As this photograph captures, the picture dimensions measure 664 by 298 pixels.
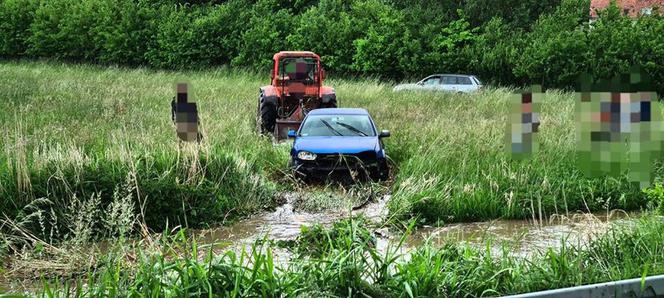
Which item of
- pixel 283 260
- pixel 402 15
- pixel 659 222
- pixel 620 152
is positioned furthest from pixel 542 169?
pixel 402 15

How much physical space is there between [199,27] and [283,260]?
3445cm

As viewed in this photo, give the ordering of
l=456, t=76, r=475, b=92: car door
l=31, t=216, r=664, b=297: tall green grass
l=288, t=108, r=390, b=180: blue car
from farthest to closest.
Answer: l=456, t=76, r=475, b=92: car door < l=288, t=108, r=390, b=180: blue car < l=31, t=216, r=664, b=297: tall green grass

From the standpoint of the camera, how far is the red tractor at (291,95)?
1540 centimetres

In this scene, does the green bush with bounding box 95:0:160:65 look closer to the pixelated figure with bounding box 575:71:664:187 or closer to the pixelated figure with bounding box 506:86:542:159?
the pixelated figure with bounding box 506:86:542:159

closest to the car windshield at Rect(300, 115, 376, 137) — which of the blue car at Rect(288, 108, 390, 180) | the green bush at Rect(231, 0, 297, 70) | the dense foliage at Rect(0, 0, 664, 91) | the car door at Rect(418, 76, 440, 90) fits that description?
the blue car at Rect(288, 108, 390, 180)

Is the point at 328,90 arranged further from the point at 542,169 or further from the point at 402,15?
the point at 402,15

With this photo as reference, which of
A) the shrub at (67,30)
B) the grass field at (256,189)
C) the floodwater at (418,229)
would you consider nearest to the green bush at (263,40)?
the shrub at (67,30)

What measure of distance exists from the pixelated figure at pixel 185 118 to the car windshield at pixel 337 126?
2538 mm

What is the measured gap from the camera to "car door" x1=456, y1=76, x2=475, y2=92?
28.9 metres

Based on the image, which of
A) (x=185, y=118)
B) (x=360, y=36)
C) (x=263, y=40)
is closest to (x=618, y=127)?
(x=185, y=118)

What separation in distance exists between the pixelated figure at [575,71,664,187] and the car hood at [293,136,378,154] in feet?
17.1

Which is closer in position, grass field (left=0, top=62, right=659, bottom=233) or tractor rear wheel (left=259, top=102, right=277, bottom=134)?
grass field (left=0, top=62, right=659, bottom=233)

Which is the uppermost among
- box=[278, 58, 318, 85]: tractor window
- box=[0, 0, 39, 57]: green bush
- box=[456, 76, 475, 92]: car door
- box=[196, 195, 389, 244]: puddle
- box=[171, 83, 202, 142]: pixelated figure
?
box=[0, 0, 39, 57]: green bush

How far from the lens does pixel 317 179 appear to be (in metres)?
11.2
